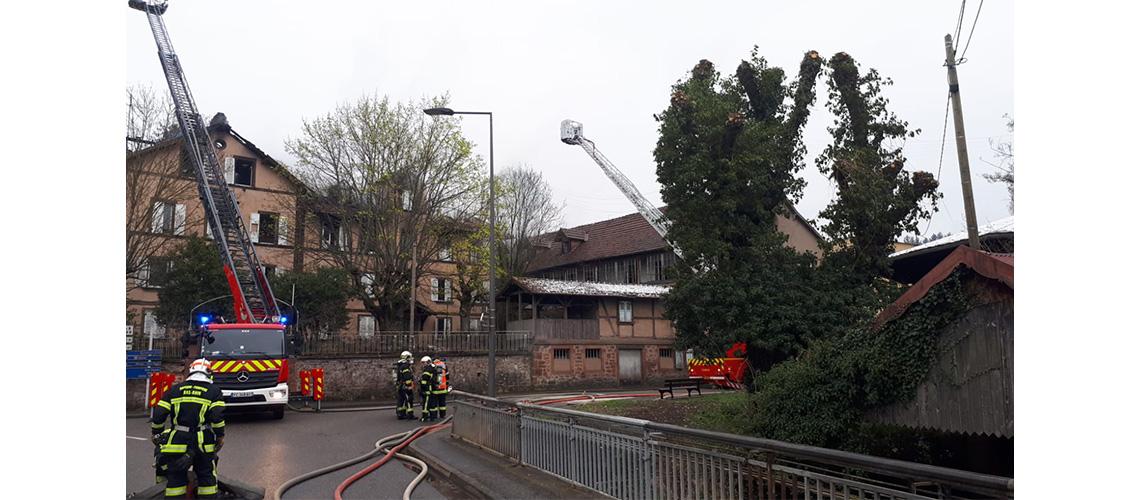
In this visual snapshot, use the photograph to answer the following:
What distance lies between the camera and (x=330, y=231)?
107 ft

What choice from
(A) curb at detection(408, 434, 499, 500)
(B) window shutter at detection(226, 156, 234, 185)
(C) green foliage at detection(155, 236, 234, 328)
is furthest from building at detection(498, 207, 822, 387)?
(A) curb at detection(408, 434, 499, 500)

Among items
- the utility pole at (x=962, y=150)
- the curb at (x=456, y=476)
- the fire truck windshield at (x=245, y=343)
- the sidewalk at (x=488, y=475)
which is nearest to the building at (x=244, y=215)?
the fire truck windshield at (x=245, y=343)

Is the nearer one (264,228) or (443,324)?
(264,228)

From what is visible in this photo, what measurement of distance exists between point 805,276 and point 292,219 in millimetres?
24203

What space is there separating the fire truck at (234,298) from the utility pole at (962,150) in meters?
14.9

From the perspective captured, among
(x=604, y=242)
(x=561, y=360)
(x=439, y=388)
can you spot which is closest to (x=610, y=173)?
(x=604, y=242)

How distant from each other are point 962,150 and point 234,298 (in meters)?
17.9

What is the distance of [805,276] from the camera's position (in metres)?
14.6

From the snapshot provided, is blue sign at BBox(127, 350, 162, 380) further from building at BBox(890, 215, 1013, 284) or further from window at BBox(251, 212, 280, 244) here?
building at BBox(890, 215, 1013, 284)

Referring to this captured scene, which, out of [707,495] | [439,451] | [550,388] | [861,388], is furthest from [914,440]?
[550,388]

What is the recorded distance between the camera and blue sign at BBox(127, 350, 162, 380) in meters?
21.7

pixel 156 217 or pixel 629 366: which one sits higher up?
pixel 156 217

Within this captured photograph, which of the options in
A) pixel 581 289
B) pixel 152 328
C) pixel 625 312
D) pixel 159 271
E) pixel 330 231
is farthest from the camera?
pixel 625 312

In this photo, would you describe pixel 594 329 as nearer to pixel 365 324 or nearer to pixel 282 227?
pixel 365 324
